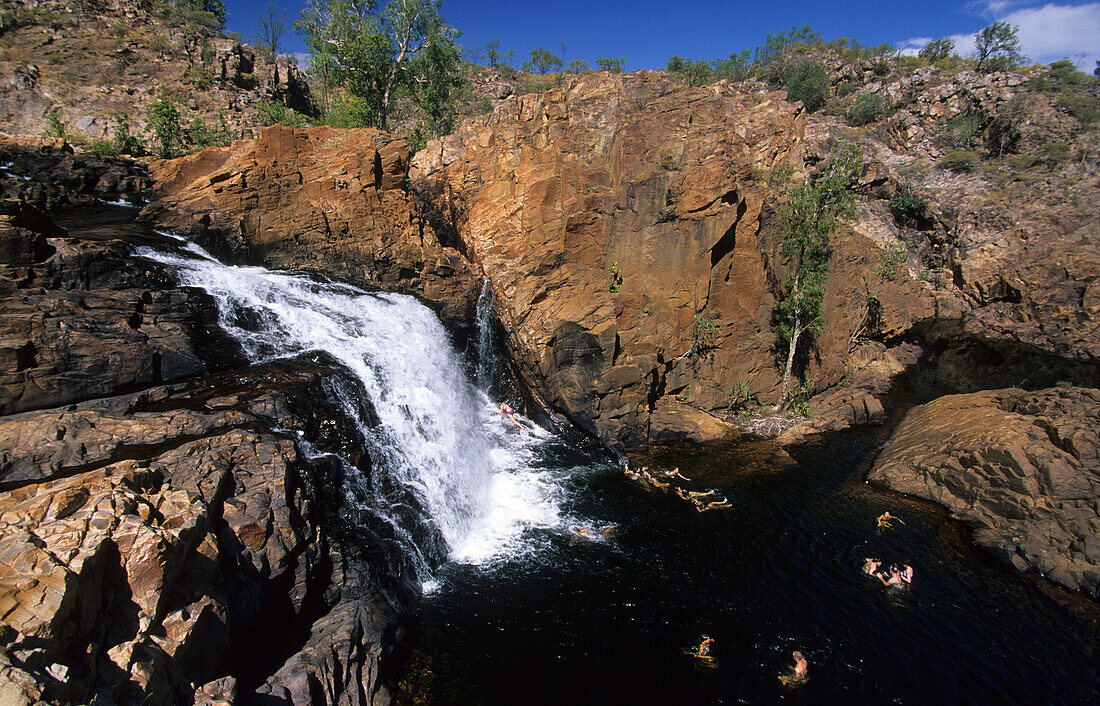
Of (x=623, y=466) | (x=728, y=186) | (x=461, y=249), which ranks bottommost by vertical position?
(x=623, y=466)

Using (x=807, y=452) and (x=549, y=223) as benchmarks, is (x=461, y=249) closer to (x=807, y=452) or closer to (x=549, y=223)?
(x=549, y=223)

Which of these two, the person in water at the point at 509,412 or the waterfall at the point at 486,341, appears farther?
the waterfall at the point at 486,341

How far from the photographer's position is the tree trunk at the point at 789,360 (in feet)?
66.3

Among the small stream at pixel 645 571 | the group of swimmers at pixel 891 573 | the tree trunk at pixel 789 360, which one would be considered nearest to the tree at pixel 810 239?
the tree trunk at pixel 789 360

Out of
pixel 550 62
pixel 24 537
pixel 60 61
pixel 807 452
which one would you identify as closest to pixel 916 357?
pixel 807 452

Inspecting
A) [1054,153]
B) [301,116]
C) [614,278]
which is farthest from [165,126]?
[1054,153]

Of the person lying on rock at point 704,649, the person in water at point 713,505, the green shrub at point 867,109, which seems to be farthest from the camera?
the green shrub at point 867,109

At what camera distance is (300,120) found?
32969mm

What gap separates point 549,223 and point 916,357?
69.5 ft

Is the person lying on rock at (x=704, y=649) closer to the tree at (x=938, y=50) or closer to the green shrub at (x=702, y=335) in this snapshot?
the green shrub at (x=702, y=335)

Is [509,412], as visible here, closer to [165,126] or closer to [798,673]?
[798,673]

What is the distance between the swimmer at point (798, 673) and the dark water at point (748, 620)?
139 mm

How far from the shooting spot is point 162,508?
7855 millimetres

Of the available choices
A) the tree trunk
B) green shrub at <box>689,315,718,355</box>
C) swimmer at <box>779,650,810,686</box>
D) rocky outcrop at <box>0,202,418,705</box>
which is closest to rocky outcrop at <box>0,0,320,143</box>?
rocky outcrop at <box>0,202,418,705</box>
